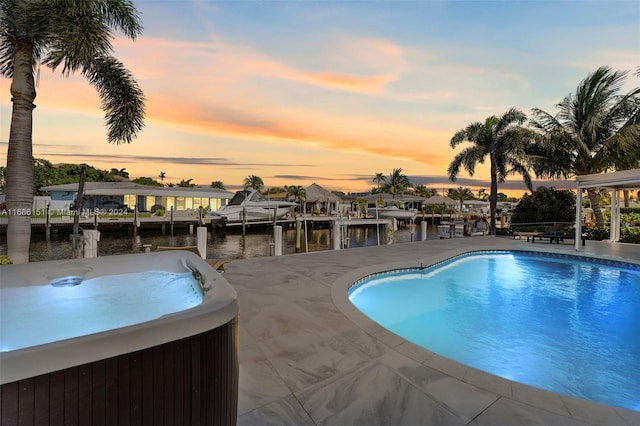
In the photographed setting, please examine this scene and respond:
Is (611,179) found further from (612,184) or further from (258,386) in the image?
(258,386)

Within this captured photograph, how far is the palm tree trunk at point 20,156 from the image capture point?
18.6 feet

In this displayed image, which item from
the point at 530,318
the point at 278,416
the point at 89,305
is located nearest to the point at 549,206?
the point at 530,318

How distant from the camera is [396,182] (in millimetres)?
50875

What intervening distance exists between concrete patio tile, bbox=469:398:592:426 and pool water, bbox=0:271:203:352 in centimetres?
255

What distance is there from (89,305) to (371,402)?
3200mm

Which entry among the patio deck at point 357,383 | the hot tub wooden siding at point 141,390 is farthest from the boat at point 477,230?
the hot tub wooden siding at point 141,390

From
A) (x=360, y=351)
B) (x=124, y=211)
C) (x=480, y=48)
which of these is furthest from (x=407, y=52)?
(x=124, y=211)

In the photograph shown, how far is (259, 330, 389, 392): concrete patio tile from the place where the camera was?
9.19ft

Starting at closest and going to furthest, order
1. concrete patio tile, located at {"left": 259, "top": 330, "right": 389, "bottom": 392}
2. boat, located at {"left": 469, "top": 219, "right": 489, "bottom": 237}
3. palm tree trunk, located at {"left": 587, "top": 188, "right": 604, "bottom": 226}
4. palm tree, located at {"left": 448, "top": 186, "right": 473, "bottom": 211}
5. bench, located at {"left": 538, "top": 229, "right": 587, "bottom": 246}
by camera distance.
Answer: concrete patio tile, located at {"left": 259, "top": 330, "right": 389, "bottom": 392}
bench, located at {"left": 538, "top": 229, "right": 587, "bottom": 246}
palm tree trunk, located at {"left": 587, "top": 188, "right": 604, "bottom": 226}
boat, located at {"left": 469, "top": 219, "right": 489, "bottom": 237}
palm tree, located at {"left": 448, "top": 186, "right": 473, "bottom": 211}

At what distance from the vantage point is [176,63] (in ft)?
32.2

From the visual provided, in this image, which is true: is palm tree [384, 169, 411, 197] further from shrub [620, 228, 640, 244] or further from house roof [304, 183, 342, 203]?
shrub [620, 228, 640, 244]

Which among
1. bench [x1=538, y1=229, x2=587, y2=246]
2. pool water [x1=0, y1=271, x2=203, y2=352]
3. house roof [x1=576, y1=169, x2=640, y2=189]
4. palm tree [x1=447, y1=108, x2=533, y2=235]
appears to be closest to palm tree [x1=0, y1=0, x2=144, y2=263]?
pool water [x1=0, y1=271, x2=203, y2=352]

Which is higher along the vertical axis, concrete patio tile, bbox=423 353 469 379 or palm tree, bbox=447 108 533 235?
palm tree, bbox=447 108 533 235

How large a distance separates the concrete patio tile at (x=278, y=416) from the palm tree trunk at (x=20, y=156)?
238 inches
